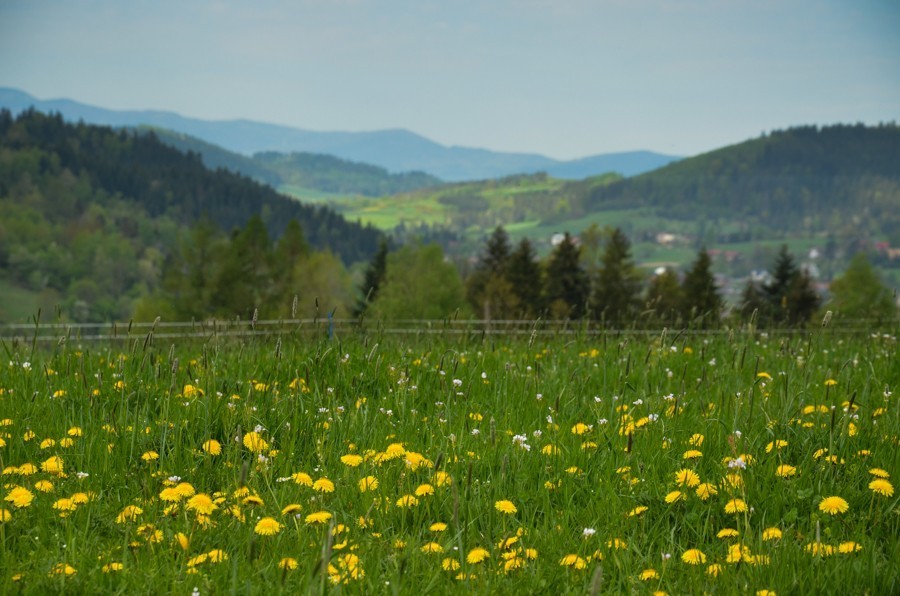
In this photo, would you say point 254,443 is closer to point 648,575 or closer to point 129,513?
point 129,513

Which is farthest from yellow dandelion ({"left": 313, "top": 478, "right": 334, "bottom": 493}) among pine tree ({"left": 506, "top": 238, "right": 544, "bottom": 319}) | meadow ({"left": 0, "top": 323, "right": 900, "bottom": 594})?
pine tree ({"left": 506, "top": 238, "right": 544, "bottom": 319})

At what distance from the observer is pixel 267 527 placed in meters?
3.29

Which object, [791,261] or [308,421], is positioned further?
[791,261]

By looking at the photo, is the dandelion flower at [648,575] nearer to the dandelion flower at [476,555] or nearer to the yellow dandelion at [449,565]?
the dandelion flower at [476,555]

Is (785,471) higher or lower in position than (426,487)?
higher

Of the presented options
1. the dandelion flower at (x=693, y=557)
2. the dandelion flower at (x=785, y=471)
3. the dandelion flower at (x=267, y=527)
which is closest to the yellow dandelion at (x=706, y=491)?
the dandelion flower at (x=785, y=471)

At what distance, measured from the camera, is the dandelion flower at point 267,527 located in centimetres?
325

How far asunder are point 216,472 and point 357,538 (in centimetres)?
119

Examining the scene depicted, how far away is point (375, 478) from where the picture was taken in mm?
3902

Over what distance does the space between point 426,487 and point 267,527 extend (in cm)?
78

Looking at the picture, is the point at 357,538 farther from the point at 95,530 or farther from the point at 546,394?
the point at 546,394

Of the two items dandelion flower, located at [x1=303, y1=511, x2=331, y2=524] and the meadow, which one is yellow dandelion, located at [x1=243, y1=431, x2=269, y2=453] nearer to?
the meadow

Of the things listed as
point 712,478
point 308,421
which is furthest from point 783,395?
point 308,421

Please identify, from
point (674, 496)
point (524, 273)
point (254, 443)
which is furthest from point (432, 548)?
point (524, 273)
